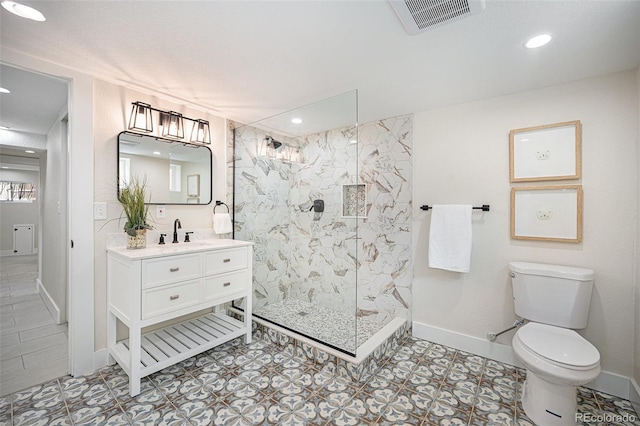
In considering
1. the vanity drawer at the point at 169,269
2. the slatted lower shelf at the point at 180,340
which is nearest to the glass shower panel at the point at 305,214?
the slatted lower shelf at the point at 180,340

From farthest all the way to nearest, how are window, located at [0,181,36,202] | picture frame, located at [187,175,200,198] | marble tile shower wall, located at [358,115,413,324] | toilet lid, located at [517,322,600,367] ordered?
window, located at [0,181,36,202] → marble tile shower wall, located at [358,115,413,324] → picture frame, located at [187,175,200,198] → toilet lid, located at [517,322,600,367]

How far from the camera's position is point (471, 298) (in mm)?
2412

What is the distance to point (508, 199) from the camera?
2.23 m

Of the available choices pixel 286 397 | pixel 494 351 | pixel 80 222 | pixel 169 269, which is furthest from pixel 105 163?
pixel 494 351

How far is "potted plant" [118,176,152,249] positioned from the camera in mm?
2074

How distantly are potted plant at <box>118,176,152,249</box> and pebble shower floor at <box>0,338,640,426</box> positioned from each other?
980 millimetres

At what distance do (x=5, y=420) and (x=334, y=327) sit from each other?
2.13m

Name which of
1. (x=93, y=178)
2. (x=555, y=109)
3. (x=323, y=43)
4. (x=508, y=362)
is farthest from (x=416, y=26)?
(x=508, y=362)

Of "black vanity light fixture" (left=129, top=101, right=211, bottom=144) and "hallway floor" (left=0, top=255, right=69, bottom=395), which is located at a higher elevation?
"black vanity light fixture" (left=129, top=101, right=211, bottom=144)

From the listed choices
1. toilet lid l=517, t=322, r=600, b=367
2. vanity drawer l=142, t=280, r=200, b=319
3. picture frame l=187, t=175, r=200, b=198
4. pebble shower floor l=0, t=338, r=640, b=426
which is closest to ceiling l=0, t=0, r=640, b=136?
picture frame l=187, t=175, r=200, b=198

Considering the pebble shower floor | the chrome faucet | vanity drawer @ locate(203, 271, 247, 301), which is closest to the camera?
the pebble shower floor

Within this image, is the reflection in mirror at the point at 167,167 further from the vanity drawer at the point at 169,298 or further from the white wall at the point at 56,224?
the white wall at the point at 56,224

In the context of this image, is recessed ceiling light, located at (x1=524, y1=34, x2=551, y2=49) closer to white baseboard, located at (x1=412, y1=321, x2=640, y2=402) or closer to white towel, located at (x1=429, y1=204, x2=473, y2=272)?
white towel, located at (x1=429, y1=204, x2=473, y2=272)

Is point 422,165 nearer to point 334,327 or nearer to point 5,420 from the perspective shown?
point 334,327
